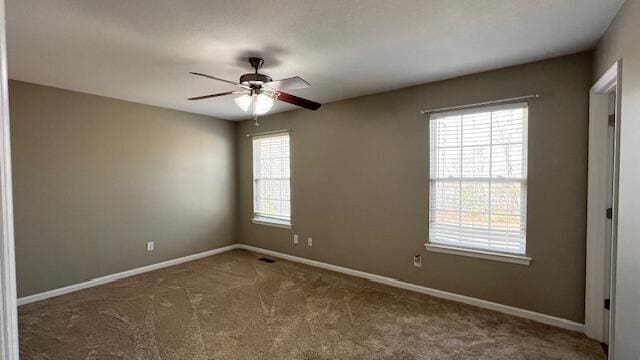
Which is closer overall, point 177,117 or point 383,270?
point 383,270

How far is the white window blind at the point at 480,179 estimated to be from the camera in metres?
2.95

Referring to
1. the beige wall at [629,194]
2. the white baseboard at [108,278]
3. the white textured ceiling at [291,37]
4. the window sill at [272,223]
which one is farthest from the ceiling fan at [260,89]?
the white baseboard at [108,278]

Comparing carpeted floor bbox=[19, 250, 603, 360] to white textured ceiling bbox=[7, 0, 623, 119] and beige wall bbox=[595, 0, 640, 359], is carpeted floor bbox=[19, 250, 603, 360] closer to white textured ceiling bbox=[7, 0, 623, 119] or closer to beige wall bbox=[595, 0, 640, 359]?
beige wall bbox=[595, 0, 640, 359]

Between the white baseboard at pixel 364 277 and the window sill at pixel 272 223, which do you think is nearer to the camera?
the white baseboard at pixel 364 277

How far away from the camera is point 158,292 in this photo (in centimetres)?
359

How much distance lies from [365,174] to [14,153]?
13.0ft

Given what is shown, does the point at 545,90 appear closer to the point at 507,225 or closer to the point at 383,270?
the point at 507,225

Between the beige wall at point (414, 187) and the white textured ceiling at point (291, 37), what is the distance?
37 cm

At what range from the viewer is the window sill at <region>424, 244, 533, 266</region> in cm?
293

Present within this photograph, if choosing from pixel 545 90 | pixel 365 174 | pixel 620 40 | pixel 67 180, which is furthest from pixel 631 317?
pixel 67 180

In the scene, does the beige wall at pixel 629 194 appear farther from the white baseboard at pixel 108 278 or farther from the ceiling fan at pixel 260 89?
the white baseboard at pixel 108 278

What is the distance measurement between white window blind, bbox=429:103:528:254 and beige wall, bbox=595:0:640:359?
3.38 feet

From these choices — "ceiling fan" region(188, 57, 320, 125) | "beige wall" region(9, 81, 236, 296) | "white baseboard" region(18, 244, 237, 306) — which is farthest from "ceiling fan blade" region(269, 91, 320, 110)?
"white baseboard" region(18, 244, 237, 306)

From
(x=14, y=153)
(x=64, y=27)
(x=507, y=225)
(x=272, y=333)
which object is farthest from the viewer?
(x=14, y=153)
